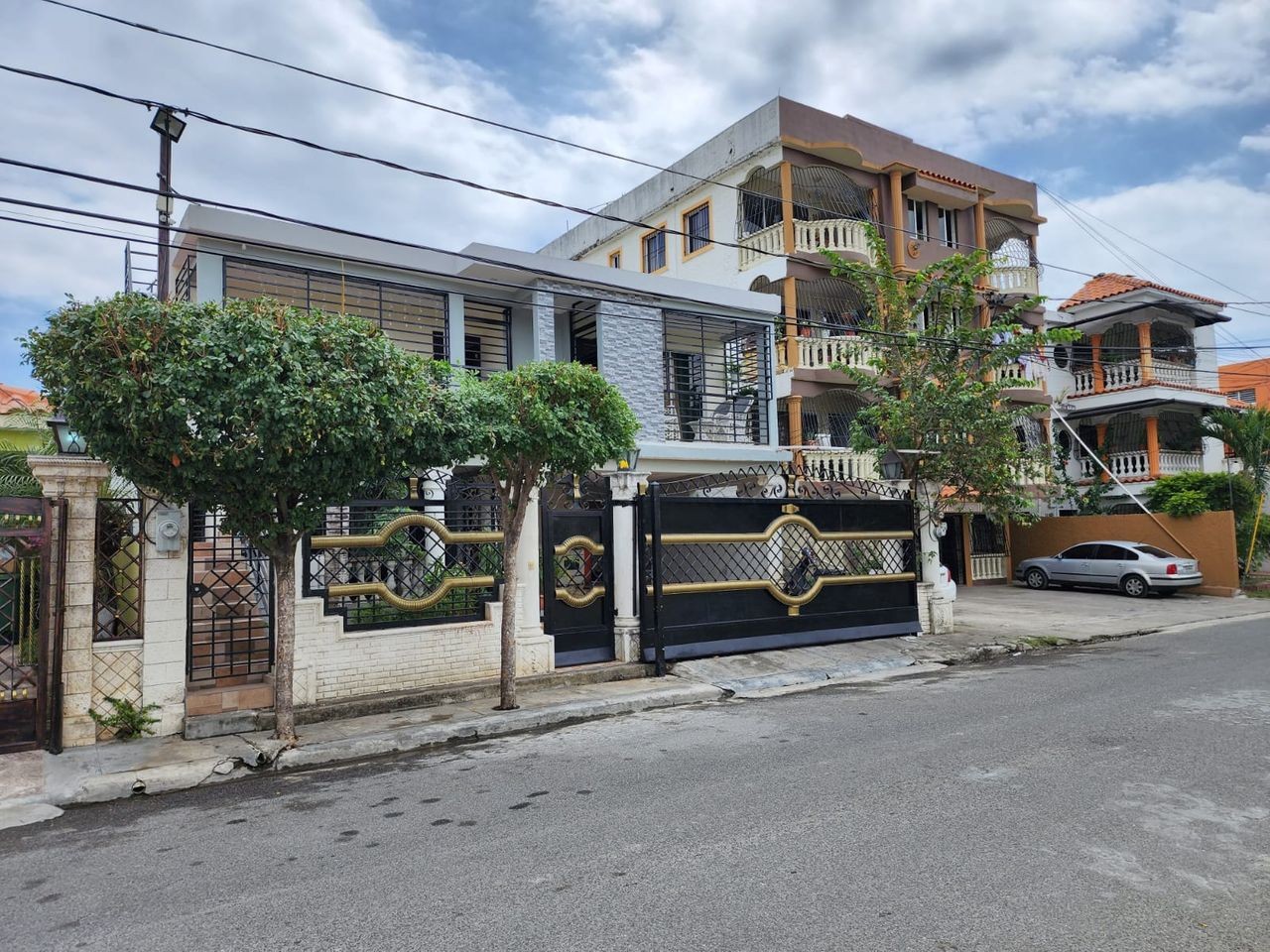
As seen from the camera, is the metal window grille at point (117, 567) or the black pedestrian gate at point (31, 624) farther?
the metal window grille at point (117, 567)

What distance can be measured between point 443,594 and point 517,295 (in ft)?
25.8

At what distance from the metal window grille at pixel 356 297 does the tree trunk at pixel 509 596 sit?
5122 millimetres

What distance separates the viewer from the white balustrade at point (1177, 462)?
26984 mm

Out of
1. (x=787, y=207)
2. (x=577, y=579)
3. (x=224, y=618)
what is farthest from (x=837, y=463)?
(x=224, y=618)

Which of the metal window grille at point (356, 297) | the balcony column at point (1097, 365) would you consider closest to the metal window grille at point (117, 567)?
the metal window grille at point (356, 297)

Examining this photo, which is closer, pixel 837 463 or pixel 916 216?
pixel 837 463

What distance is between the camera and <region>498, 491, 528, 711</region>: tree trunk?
8.95m

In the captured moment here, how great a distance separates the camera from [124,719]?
781 centimetres

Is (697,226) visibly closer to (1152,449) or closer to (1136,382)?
(1136,382)

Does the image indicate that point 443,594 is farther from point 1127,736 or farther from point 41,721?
point 1127,736

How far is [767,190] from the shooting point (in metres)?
21.9

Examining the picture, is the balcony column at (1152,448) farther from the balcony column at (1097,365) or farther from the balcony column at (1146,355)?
the balcony column at (1097,365)

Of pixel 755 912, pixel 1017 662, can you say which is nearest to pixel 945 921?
pixel 755 912

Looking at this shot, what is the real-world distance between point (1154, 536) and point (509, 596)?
21.5 m
